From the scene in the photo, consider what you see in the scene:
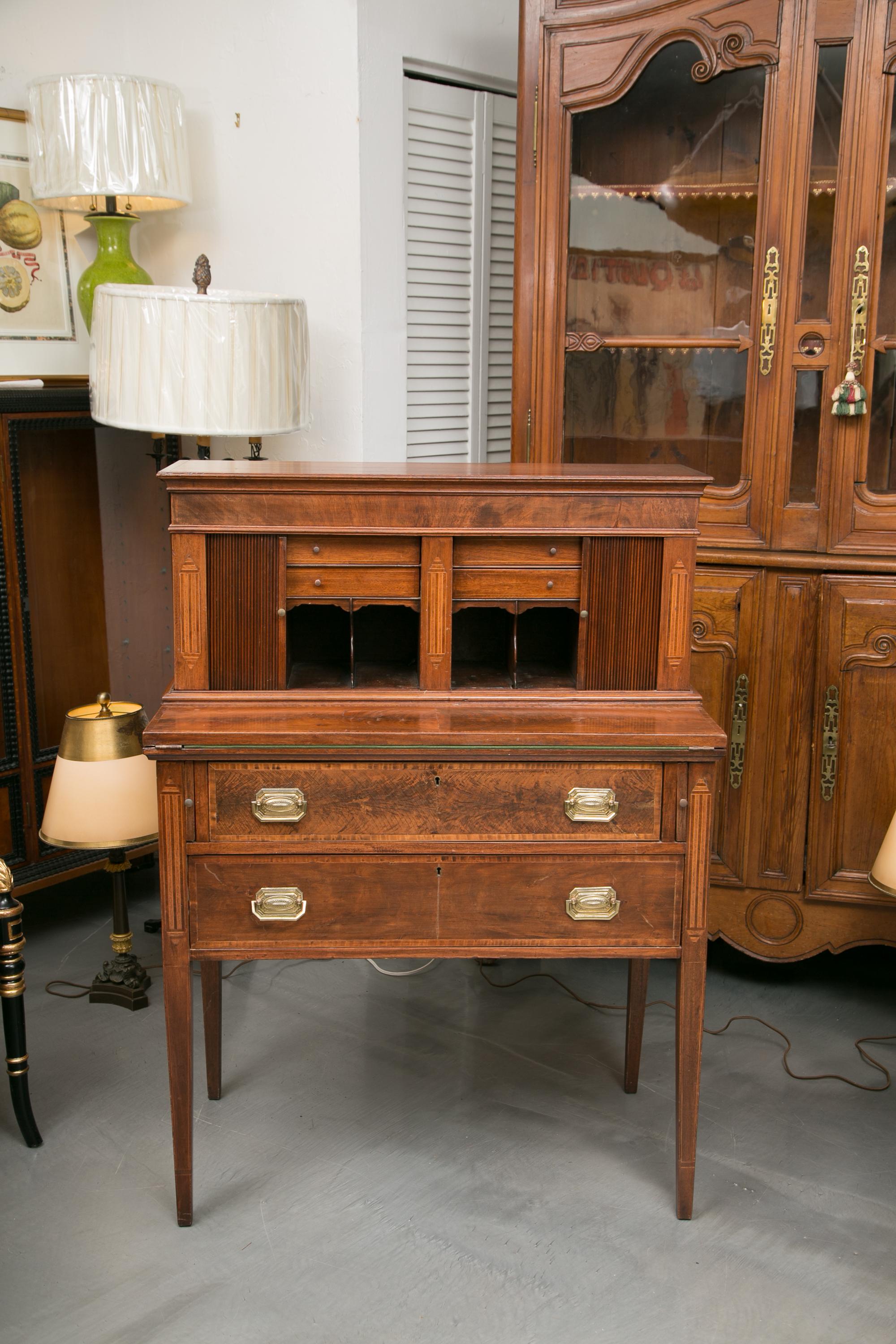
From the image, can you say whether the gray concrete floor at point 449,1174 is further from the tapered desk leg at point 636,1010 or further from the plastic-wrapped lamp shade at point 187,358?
the plastic-wrapped lamp shade at point 187,358

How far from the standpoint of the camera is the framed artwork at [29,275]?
310cm

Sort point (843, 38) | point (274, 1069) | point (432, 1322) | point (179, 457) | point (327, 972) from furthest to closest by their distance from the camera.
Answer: point (179, 457)
point (327, 972)
point (274, 1069)
point (843, 38)
point (432, 1322)

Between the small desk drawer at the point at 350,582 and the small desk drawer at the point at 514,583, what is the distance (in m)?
0.08

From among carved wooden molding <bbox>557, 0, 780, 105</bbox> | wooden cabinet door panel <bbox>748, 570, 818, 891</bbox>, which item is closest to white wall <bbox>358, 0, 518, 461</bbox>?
carved wooden molding <bbox>557, 0, 780, 105</bbox>

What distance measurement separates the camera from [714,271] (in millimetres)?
2711

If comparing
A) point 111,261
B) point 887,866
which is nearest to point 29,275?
point 111,261

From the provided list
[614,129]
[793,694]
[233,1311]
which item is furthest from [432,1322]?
[614,129]

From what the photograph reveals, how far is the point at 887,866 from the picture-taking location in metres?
2.56

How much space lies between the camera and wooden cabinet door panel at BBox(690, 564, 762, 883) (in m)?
2.73

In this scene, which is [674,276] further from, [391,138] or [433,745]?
[433,745]

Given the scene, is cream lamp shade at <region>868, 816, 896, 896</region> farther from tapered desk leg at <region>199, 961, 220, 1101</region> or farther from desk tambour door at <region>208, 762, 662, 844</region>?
tapered desk leg at <region>199, 961, 220, 1101</region>

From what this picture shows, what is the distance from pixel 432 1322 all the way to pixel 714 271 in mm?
2166

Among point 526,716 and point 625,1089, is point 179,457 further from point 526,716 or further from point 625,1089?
point 625,1089

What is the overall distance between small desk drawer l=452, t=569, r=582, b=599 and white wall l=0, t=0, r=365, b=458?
3.72 feet
